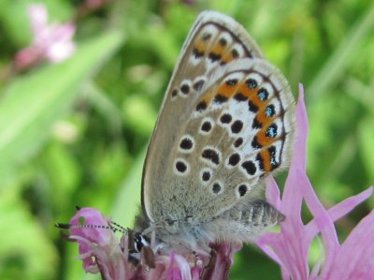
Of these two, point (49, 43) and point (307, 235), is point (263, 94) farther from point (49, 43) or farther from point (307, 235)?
point (49, 43)

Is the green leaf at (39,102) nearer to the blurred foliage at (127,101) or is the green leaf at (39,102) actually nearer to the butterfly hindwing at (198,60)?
the blurred foliage at (127,101)

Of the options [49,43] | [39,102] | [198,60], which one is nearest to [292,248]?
[198,60]

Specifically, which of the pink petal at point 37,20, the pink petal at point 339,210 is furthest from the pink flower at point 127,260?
the pink petal at point 37,20

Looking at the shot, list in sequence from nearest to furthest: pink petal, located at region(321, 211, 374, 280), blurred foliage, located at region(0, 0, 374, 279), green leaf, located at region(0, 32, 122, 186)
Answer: pink petal, located at region(321, 211, 374, 280), green leaf, located at region(0, 32, 122, 186), blurred foliage, located at region(0, 0, 374, 279)

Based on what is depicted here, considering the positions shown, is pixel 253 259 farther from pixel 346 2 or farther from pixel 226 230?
pixel 226 230

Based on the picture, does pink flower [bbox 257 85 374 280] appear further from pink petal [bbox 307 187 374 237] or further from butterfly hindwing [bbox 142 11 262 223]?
butterfly hindwing [bbox 142 11 262 223]

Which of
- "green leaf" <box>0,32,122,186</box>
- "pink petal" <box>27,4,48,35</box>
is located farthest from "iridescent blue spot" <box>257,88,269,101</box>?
"pink petal" <box>27,4,48,35</box>
